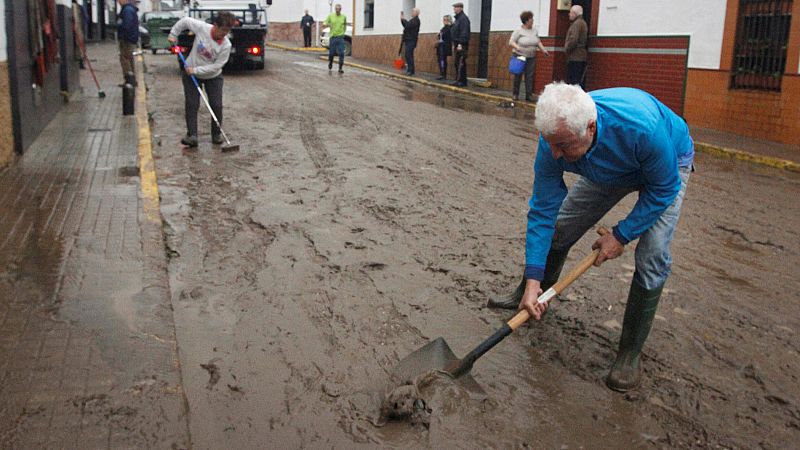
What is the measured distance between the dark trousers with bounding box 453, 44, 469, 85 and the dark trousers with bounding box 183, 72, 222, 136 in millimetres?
10832

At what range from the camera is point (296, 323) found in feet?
15.2

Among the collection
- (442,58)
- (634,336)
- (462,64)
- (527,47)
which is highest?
(527,47)

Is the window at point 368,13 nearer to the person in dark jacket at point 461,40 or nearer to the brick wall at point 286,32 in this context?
the person in dark jacket at point 461,40

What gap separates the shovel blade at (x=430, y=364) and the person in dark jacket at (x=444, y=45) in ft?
58.3

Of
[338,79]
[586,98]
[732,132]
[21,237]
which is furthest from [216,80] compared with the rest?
[338,79]

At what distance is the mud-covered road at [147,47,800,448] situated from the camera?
3598 mm

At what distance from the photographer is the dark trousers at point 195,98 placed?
385 inches

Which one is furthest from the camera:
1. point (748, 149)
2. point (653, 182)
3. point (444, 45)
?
point (444, 45)

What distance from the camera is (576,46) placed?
15758mm

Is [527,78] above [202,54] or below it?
below

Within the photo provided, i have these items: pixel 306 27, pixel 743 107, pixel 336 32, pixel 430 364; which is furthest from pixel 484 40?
pixel 430 364

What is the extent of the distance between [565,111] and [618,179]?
2.31 feet

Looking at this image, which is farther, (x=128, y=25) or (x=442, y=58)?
(x=442, y=58)

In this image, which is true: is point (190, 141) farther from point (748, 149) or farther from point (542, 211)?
point (748, 149)
